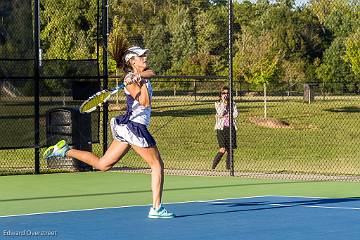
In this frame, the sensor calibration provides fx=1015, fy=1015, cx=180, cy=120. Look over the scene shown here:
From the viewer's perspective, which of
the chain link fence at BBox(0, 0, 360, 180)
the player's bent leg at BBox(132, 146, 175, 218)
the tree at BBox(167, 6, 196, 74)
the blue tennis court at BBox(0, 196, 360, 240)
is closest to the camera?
the blue tennis court at BBox(0, 196, 360, 240)

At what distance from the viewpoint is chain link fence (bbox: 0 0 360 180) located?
18.0m

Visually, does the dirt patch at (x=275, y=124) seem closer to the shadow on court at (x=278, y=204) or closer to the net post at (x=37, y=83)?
the net post at (x=37, y=83)

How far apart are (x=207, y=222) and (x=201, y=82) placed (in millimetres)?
27952

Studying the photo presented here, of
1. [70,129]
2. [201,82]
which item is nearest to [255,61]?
[201,82]

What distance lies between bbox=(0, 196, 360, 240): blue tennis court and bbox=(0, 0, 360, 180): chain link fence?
4.98 meters

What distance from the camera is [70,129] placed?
1809cm

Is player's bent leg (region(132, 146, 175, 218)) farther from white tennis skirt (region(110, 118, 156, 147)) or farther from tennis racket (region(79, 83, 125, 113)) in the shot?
tennis racket (region(79, 83, 125, 113))

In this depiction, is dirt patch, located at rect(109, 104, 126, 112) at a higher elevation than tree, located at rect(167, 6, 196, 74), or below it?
below

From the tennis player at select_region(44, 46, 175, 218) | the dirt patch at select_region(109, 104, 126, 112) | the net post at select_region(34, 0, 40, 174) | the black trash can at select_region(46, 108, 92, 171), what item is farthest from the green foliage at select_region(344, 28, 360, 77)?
the tennis player at select_region(44, 46, 175, 218)

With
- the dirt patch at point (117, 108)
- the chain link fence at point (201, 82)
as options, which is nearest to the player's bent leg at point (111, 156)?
the chain link fence at point (201, 82)

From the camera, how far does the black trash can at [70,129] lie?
1803cm

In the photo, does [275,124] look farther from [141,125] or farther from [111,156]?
[141,125]

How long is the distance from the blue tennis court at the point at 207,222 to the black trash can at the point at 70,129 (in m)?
5.31

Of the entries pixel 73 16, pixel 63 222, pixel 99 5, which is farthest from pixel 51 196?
pixel 73 16
